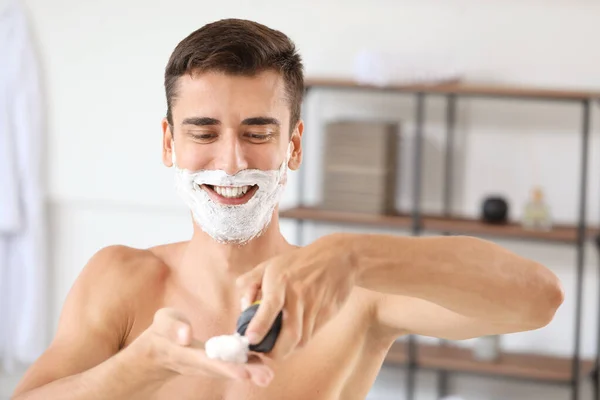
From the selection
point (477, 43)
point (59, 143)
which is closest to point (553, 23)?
point (477, 43)

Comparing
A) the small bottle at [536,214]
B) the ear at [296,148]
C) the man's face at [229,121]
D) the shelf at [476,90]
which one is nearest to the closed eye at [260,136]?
the man's face at [229,121]

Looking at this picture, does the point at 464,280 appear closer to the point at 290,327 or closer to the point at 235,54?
the point at 290,327

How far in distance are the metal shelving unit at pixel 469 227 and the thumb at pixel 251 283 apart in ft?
7.46

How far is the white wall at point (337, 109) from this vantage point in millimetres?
3473

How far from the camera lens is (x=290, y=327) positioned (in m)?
1.04

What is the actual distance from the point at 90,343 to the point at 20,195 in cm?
254

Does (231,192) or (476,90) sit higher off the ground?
(476,90)

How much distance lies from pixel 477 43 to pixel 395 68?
1.24ft

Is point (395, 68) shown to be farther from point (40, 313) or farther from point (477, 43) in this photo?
point (40, 313)

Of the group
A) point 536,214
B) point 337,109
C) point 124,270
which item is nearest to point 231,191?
point 124,270

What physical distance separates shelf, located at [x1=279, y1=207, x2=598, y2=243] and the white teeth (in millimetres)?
2032

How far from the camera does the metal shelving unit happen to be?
10.6 feet

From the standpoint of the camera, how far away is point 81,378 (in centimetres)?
123

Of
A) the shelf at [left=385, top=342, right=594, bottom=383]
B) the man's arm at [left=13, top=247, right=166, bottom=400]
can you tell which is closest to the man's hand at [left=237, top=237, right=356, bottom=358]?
the man's arm at [left=13, top=247, right=166, bottom=400]
